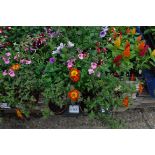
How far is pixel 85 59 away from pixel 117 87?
0.30 meters

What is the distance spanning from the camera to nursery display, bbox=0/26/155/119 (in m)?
2.72

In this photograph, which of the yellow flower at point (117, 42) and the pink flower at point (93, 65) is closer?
the pink flower at point (93, 65)

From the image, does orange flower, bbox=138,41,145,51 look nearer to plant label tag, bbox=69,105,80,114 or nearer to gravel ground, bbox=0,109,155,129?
gravel ground, bbox=0,109,155,129

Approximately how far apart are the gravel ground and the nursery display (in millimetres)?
109

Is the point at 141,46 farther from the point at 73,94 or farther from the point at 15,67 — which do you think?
the point at 15,67

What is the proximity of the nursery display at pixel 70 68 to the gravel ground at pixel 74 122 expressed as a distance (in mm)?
109

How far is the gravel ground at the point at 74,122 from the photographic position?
2995 millimetres

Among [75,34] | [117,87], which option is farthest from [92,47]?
[117,87]

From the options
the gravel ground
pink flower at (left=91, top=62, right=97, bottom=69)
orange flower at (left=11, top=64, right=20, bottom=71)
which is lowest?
the gravel ground

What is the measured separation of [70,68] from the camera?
275 centimetres

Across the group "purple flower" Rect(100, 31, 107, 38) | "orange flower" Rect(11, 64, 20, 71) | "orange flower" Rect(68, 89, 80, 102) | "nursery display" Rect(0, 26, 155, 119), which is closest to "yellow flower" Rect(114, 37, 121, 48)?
"nursery display" Rect(0, 26, 155, 119)

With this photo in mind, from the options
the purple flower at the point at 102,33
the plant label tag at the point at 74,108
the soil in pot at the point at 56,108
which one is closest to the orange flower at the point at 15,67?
the soil in pot at the point at 56,108

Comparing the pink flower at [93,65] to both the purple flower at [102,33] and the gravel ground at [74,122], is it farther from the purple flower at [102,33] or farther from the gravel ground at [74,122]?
the gravel ground at [74,122]

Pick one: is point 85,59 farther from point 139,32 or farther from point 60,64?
point 139,32
